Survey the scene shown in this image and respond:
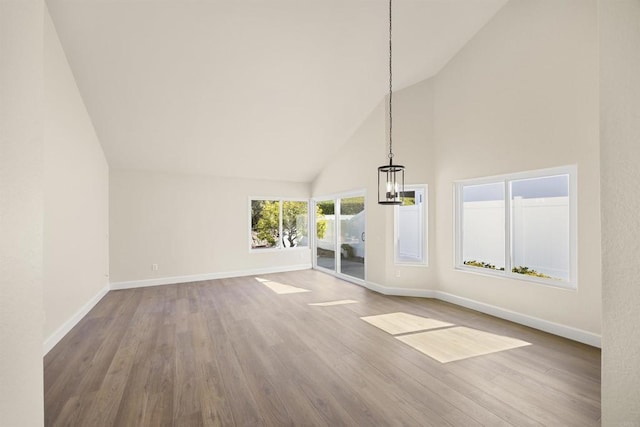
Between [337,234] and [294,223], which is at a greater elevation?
[294,223]

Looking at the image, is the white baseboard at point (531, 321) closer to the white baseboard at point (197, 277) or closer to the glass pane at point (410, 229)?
the glass pane at point (410, 229)

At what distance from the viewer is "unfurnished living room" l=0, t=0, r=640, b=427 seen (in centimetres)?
97

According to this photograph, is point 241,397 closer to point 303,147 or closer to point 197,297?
point 197,297

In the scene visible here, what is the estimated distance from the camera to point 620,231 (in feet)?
3.05

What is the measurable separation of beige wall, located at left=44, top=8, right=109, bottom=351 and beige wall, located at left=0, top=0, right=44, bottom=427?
111 inches

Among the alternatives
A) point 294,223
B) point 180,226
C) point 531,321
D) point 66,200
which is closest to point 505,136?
point 531,321

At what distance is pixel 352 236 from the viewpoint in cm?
654

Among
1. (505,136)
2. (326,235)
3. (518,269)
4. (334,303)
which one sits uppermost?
(505,136)

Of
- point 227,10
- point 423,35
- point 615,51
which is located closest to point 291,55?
point 227,10

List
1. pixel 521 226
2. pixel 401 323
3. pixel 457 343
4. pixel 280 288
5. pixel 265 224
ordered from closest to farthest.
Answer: pixel 457 343
pixel 401 323
pixel 521 226
pixel 280 288
pixel 265 224

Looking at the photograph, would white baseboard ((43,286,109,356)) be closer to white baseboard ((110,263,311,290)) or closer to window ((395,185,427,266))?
white baseboard ((110,263,311,290))

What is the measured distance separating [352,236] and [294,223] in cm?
206

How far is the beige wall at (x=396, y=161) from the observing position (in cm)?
506

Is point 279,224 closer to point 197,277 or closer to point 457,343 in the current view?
point 197,277
